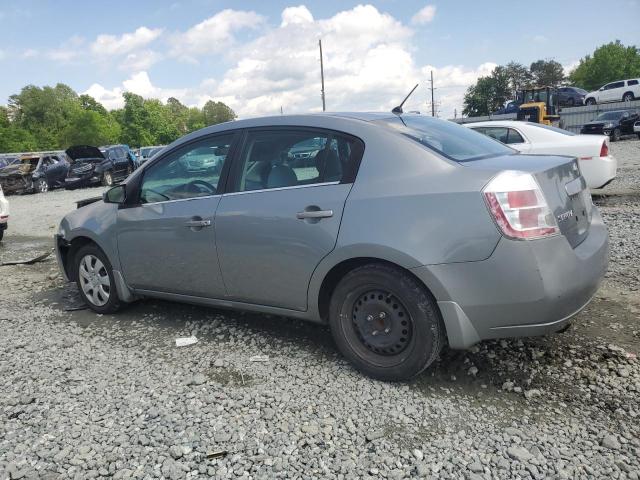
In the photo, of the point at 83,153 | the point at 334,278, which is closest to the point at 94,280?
the point at 334,278

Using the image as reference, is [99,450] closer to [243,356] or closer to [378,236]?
[243,356]

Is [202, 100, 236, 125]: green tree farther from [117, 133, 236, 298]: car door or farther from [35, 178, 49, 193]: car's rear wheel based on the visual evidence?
[117, 133, 236, 298]: car door

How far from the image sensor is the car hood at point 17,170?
2138 centimetres

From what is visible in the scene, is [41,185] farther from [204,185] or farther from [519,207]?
[519,207]

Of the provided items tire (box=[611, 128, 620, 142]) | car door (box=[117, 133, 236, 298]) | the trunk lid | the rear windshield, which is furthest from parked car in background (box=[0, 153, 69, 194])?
tire (box=[611, 128, 620, 142])

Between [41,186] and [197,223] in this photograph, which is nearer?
[197,223]

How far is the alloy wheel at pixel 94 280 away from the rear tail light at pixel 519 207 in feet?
11.4

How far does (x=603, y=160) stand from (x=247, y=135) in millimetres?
7036

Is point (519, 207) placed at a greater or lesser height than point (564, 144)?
greater

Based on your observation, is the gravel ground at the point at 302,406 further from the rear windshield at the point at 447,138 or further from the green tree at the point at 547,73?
the green tree at the point at 547,73

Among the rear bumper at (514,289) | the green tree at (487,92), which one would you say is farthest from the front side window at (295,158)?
the green tree at (487,92)

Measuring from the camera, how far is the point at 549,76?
91.4 meters

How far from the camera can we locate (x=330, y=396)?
3123 millimetres

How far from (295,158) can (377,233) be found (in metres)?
0.92
